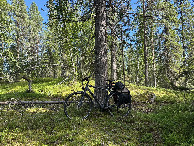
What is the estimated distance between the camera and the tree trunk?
805cm

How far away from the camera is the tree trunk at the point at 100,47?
8047 millimetres

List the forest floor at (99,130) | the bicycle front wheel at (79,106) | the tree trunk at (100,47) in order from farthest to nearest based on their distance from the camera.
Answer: the tree trunk at (100,47) → the bicycle front wheel at (79,106) → the forest floor at (99,130)

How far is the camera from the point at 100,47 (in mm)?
8055

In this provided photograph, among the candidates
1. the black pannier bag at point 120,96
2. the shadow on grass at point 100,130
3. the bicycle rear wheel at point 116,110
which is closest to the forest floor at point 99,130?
the shadow on grass at point 100,130

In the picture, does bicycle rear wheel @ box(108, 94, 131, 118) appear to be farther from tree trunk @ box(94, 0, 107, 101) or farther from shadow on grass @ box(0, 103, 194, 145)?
tree trunk @ box(94, 0, 107, 101)

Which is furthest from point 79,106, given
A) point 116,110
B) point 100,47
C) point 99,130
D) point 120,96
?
point 100,47

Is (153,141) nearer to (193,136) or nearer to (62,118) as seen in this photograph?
(193,136)

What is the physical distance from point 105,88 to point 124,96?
3.41ft

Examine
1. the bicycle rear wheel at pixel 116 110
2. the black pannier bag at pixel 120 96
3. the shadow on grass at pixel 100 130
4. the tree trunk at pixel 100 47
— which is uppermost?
the tree trunk at pixel 100 47

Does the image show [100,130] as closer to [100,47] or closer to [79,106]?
[79,106]

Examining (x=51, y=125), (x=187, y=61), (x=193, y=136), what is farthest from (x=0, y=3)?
(x=193, y=136)

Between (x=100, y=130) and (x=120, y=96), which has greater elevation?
(x=120, y=96)

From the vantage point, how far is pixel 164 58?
22.8 meters

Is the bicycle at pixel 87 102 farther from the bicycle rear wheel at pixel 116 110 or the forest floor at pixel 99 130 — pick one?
the forest floor at pixel 99 130
